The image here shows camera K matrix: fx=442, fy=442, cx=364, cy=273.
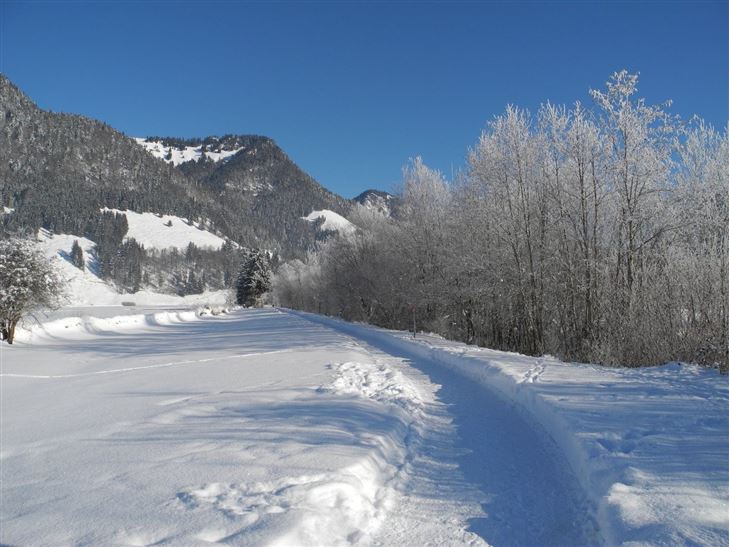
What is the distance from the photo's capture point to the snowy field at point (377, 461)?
343 centimetres

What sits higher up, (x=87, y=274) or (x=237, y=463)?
(x=87, y=274)

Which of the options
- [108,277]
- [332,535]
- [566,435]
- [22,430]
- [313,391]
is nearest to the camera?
[332,535]

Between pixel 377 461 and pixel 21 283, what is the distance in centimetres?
1912

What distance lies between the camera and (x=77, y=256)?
5261 inches

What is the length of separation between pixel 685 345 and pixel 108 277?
6111 inches

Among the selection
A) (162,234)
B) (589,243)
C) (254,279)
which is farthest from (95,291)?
(589,243)

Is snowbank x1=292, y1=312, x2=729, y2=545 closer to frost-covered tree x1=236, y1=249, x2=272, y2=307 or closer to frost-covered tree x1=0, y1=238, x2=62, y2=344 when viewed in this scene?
frost-covered tree x1=0, y1=238, x2=62, y2=344

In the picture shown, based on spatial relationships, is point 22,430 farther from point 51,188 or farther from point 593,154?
point 51,188

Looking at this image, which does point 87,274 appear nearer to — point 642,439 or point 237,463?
point 237,463

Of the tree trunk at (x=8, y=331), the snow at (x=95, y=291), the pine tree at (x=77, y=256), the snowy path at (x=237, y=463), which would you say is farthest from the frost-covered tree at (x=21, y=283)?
the pine tree at (x=77, y=256)

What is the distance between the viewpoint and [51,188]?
181375 millimetres

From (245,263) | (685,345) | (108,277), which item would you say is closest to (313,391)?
(685,345)

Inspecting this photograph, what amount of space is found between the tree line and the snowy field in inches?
149

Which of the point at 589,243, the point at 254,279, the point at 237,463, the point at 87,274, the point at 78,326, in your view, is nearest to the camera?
the point at 237,463
